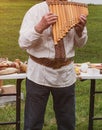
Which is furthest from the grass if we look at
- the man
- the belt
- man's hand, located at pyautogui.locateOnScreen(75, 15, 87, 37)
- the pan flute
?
the pan flute

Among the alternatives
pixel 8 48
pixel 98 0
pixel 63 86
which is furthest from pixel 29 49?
pixel 98 0

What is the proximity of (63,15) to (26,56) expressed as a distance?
7.52 metres

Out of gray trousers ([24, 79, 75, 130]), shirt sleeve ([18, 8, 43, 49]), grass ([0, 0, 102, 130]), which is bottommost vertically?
grass ([0, 0, 102, 130])

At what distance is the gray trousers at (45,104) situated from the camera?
173 inches

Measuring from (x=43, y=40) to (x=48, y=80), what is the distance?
349mm

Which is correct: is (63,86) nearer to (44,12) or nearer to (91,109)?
(44,12)

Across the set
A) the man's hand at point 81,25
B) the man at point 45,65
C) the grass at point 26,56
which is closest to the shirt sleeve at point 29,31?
the man at point 45,65

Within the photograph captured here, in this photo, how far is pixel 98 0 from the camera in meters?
21.8

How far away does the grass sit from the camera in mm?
6723

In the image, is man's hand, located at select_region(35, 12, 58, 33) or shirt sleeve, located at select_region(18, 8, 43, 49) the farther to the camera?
shirt sleeve, located at select_region(18, 8, 43, 49)

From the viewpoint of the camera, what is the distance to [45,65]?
14.2 feet

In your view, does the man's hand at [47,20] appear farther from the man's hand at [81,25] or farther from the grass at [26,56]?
the grass at [26,56]

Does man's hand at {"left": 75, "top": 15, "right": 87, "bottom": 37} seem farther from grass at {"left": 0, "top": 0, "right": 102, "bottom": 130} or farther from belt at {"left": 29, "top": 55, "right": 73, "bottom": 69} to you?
grass at {"left": 0, "top": 0, "right": 102, "bottom": 130}

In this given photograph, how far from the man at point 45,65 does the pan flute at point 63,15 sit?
6cm
